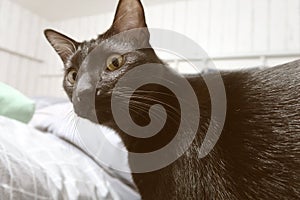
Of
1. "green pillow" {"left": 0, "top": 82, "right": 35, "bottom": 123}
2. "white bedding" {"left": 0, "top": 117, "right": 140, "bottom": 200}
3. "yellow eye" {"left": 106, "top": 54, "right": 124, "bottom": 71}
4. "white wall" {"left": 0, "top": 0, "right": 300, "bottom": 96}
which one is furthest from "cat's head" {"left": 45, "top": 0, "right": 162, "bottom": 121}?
"white wall" {"left": 0, "top": 0, "right": 300, "bottom": 96}

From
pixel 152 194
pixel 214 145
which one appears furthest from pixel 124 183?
pixel 214 145

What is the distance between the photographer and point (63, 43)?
2.76 feet

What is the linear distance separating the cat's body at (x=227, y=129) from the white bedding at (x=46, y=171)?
17cm

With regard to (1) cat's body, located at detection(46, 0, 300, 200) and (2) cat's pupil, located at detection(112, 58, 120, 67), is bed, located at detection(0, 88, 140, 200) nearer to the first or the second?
(1) cat's body, located at detection(46, 0, 300, 200)

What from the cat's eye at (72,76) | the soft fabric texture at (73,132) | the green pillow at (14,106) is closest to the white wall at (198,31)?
the soft fabric texture at (73,132)

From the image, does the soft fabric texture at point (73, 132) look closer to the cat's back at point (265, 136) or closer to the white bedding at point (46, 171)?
the white bedding at point (46, 171)

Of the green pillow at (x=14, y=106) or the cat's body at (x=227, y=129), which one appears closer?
the cat's body at (x=227, y=129)

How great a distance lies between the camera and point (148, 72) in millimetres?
699

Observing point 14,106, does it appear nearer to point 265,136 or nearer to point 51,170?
point 51,170

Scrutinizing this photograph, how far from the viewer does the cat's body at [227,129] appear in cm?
57

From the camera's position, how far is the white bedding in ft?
2.24

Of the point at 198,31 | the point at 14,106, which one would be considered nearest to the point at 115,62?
the point at 14,106

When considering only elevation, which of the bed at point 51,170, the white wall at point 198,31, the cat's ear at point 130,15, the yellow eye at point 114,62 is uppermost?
the white wall at point 198,31

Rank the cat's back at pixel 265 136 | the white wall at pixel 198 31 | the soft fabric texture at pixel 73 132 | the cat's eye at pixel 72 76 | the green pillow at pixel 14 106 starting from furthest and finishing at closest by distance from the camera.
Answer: the white wall at pixel 198 31 < the green pillow at pixel 14 106 < the soft fabric texture at pixel 73 132 < the cat's eye at pixel 72 76 < the cat's back at pixel 265 136
